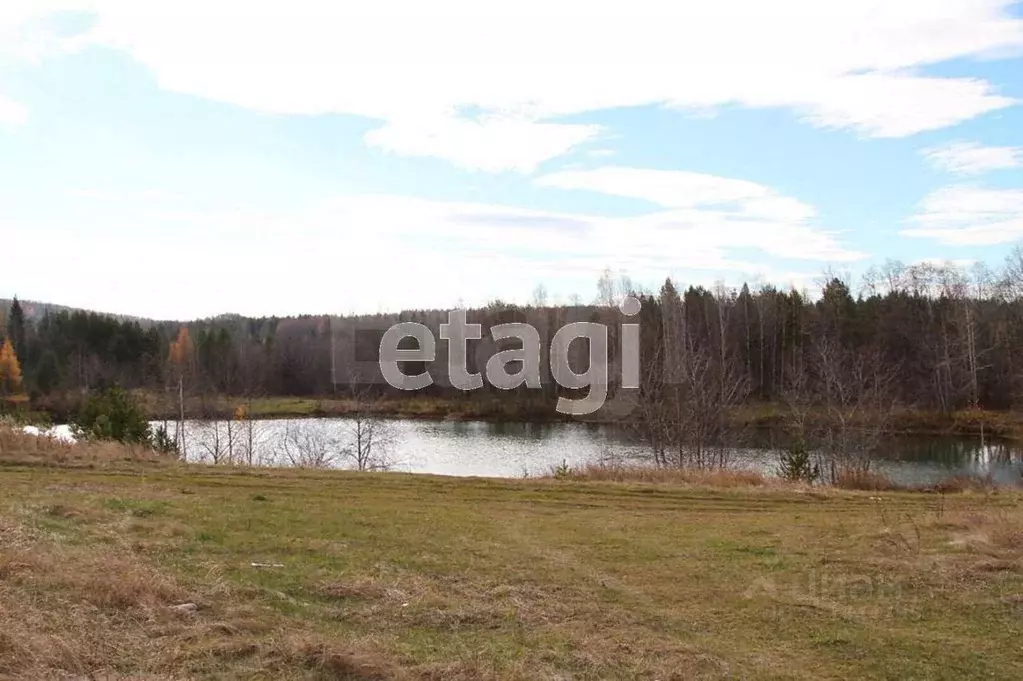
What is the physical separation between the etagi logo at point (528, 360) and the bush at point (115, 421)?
72.3 feet

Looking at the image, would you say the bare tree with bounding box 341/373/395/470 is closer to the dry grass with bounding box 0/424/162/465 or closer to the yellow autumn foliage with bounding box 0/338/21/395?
the dry grass with bounding box 0/424/162/465

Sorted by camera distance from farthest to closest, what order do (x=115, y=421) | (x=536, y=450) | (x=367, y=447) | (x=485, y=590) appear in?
(x=536, y=450), (x=367, y=447), (x=115, y=421), (x=485, y=590)

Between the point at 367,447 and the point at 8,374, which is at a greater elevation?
the point at 8,374

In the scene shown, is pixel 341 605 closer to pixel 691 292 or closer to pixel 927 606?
pixel 927 606

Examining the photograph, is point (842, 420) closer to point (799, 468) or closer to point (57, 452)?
point (799, 468)

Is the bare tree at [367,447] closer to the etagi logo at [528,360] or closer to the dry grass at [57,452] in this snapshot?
the dry grass at [57,452]

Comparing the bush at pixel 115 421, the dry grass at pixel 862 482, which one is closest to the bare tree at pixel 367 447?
the bush at pixel 115 421

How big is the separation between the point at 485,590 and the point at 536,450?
27.3m

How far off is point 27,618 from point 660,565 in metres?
6.02

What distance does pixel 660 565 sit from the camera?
8836 mm

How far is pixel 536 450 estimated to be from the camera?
34.8 meters

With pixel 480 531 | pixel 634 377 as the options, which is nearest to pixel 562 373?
pixel 634 377

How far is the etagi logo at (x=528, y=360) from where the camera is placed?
48.0 metres

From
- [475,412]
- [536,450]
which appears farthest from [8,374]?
[536,450]
